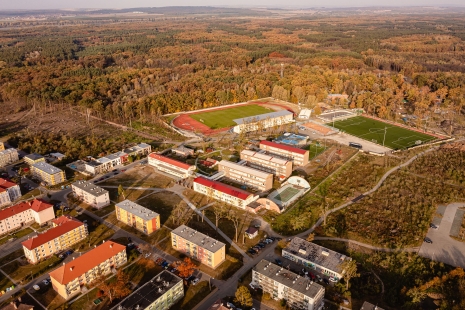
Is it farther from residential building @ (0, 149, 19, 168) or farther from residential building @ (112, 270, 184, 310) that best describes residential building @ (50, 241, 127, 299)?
residential building @ (0, 149, 19, 168)

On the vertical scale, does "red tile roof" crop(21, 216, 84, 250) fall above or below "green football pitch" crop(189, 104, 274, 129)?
above

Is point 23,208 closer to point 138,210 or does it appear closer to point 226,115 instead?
point 138,210

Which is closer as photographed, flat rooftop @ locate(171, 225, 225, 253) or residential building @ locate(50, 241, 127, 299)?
residential building @ locate(50, 241, 127, 299)

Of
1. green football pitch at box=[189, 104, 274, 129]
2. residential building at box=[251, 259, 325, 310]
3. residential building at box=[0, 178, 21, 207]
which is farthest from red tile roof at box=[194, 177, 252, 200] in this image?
green football pitch at box=[189, 104, 274, 129]

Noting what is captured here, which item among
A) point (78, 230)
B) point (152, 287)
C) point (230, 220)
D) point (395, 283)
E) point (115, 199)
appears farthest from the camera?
point (115, 199)

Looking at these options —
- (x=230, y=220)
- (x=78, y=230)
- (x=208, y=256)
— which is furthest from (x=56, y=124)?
(x=208, y=256)

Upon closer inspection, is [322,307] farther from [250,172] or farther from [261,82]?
[261,82]

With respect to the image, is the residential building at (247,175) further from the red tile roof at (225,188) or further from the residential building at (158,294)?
the residential building at (158,294)
